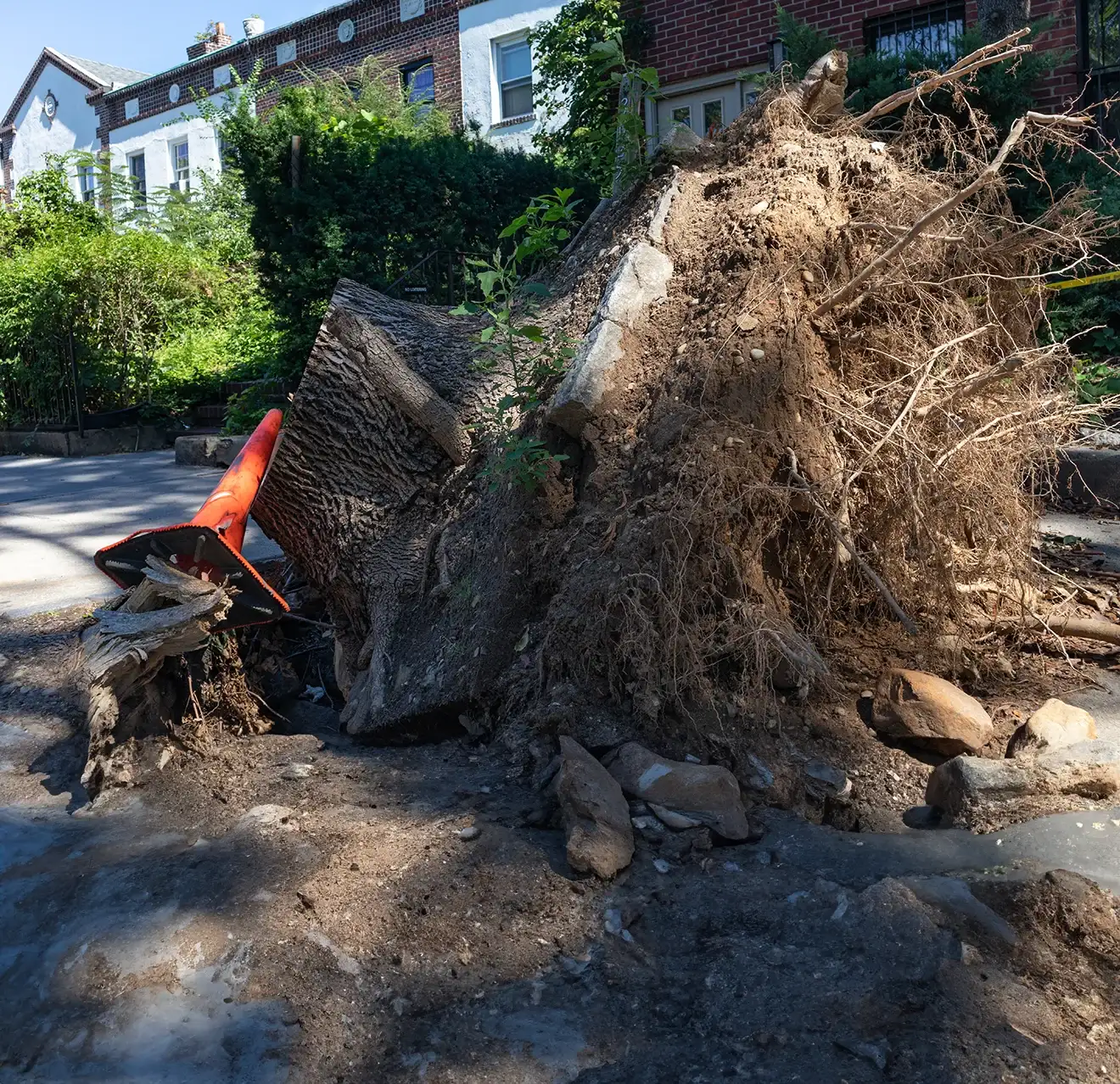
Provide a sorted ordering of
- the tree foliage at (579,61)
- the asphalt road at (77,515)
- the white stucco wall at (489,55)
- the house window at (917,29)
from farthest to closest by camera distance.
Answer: the white stucco wall at (489,55)
the tree foliage at (579,61)
the house window at (917,29)
the asphalt road at (77,515)

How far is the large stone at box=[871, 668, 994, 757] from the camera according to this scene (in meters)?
3.46

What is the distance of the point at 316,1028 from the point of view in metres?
2.42

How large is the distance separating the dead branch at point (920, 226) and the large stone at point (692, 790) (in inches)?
71.6

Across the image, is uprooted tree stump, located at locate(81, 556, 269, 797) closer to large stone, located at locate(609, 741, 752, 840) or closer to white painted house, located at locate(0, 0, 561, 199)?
large stone, located at locate(609, 741, 752, 840)

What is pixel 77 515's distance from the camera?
863 centimetres

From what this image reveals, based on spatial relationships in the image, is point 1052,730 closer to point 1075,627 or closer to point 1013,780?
point 1013,780

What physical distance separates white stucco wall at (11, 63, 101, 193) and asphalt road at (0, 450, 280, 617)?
1991cm

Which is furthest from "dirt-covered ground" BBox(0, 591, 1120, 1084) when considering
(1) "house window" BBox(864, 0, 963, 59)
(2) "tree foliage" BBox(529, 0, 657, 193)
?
(1) "house window" BBox(864, 0, 963, 59)

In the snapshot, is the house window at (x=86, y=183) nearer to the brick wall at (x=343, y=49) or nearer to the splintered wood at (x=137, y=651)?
the brick wall at (x=343, y=49)

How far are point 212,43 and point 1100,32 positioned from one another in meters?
22.2

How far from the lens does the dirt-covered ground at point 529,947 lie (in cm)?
228

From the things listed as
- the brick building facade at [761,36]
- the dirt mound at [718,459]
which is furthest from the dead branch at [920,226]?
the brick building facade at [761,36]

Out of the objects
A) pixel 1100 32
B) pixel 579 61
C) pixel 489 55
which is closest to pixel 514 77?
pixel 489 55

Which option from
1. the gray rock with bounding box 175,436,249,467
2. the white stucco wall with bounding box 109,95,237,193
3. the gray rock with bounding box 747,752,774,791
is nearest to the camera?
the gray rock with bounding box 747,752,774,791
